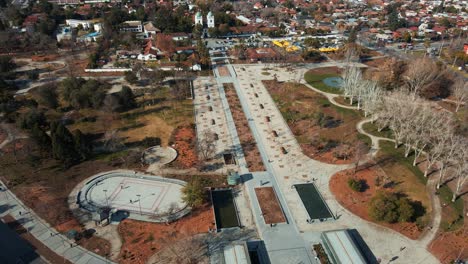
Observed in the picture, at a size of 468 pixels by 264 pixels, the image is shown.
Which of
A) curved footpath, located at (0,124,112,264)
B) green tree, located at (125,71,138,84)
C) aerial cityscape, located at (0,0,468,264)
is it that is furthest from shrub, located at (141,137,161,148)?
green tree, located at (125,71,138,84)

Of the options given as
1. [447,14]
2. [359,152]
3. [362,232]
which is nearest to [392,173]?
[359,152]

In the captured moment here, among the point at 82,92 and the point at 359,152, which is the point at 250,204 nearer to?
the point at 359,152

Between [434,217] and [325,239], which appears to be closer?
[325,239]

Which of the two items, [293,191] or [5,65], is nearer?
[293,191]

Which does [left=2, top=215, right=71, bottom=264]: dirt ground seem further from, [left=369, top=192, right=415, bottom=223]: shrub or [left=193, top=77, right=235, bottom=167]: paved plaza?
[left=369, top=192, right=415, bottom=223]: shrub

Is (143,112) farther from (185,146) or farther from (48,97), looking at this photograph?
(48,97)

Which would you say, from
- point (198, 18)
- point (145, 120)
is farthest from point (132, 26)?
point (145, 120)
